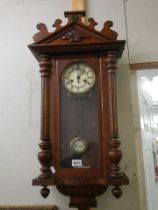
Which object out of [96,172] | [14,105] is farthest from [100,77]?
[14,105]

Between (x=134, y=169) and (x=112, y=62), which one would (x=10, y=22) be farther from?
(x=134, y=169)

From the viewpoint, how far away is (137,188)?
1.20 metres

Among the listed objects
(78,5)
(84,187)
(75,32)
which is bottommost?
(84,187)

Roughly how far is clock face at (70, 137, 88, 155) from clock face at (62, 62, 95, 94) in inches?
8.9

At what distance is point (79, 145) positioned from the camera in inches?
42.4

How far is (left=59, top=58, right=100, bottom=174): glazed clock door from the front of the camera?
106 centimetres

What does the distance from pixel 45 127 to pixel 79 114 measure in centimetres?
17

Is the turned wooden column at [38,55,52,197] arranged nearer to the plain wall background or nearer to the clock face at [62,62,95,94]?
the clock face at [62,62,95,94]

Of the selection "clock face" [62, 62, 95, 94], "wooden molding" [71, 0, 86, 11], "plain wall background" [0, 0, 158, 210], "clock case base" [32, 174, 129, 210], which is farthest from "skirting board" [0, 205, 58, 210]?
"wooden molding" [71, 0, 86, 11]

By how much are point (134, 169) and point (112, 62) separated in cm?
56

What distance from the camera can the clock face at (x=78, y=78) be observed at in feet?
3.67

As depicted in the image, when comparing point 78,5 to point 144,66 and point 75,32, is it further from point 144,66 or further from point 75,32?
point 144,66

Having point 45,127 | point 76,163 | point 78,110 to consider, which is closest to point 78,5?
point 78,110

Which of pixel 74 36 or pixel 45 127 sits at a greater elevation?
pixel 74 36
